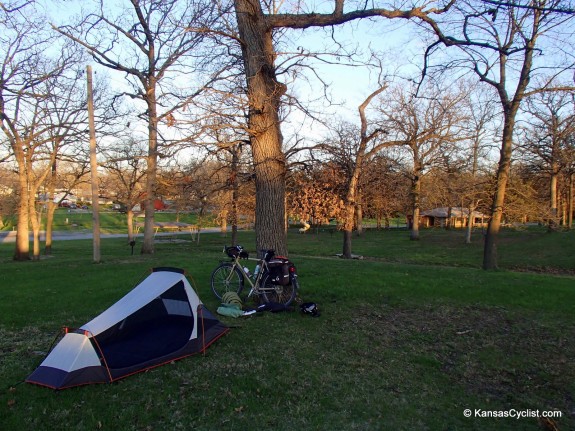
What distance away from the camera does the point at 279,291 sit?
7.55m

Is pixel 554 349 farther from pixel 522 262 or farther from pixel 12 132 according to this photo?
pixel 12 132

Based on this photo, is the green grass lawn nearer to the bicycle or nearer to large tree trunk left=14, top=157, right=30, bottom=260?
the bicycle

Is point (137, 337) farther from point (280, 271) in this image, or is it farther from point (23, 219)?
point (23, 219)

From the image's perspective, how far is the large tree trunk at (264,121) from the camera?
750 centimetres

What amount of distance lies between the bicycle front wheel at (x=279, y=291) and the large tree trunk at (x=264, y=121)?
2.25 feet


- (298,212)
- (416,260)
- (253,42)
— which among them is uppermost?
(253,42)

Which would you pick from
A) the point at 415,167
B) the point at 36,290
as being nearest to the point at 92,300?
the point at 36,290

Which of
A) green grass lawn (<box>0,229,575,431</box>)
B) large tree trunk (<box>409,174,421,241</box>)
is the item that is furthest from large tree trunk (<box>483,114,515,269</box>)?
large tree trunk (<box>409,174,421,241</box>)

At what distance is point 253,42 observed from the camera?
7.53 m

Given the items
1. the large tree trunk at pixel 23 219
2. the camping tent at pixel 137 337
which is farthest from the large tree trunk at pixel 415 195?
the camping tent at pixel 137 337

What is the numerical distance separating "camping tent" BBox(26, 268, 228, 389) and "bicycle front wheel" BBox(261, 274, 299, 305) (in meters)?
1.69

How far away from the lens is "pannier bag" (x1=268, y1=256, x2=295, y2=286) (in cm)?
741

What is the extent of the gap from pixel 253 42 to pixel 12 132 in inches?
695

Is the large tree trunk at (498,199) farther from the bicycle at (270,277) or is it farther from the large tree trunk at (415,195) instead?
the large tree trunk at (415,195)
